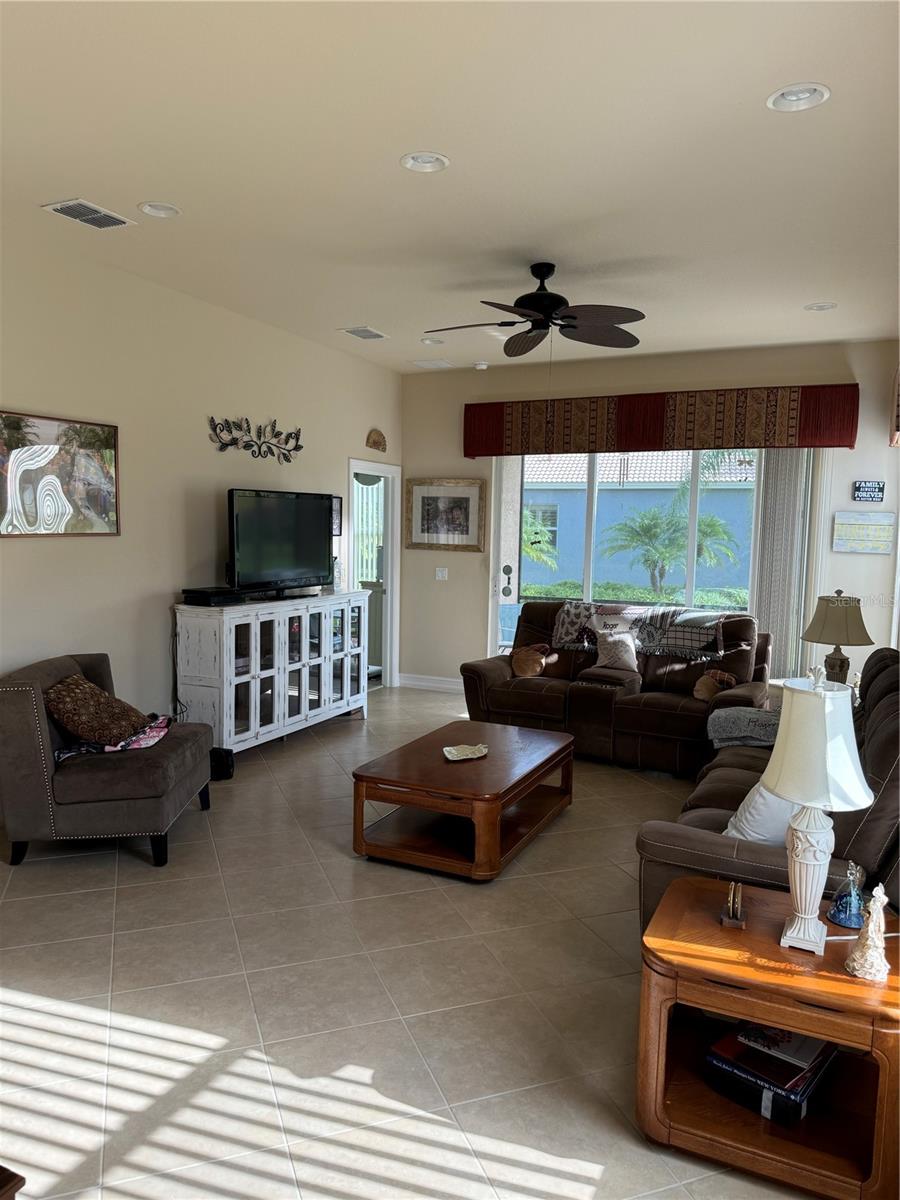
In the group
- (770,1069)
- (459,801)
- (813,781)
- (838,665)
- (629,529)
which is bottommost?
(770,1069)

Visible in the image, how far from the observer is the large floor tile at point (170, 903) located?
129 inches

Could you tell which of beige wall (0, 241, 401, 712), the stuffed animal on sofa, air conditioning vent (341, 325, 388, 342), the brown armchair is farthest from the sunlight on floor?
air conditioning vent (341, 325, 388, 342)

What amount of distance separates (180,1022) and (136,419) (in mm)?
3415

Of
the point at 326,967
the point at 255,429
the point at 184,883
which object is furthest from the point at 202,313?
the point at 326,967

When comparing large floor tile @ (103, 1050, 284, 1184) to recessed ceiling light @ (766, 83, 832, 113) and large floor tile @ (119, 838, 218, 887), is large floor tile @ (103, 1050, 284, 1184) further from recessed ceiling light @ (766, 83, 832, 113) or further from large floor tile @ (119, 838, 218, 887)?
recessed ceiling light @ (766, 83, 832, 113)

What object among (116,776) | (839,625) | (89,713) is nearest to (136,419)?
(89,713)

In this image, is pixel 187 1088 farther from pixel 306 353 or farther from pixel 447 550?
pixel 447 550

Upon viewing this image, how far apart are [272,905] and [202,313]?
3.71m

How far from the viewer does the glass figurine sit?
2156mm

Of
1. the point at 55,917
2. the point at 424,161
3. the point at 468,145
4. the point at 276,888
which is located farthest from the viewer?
the point at 276,888

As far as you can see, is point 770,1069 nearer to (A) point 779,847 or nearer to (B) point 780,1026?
(B) point 780,1026

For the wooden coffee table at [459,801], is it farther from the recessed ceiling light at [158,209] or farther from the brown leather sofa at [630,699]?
the recessed ceiling light at [158,209]

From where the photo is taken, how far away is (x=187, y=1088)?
231cm

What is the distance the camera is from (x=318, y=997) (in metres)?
2.76
